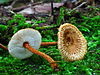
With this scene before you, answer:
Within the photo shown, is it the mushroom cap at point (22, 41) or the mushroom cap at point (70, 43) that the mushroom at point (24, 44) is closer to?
the mushroom cap at point (22, 41)

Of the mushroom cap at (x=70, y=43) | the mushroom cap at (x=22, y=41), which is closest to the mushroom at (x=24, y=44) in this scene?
the mushroom cap at (x=22, y=41)

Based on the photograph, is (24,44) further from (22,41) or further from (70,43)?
(70,43)

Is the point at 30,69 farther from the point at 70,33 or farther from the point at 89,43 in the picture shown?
the point at 89,43

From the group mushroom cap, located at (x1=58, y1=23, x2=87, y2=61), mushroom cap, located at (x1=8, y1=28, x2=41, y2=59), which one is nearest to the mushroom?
mushroom cap, located at (x1=8, y1=28, x2=41, y2=59)

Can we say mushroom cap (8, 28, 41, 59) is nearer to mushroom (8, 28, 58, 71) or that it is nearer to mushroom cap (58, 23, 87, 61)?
mushroom (8, 28, 58, 71)

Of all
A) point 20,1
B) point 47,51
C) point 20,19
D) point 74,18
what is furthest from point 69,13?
point 20,1
